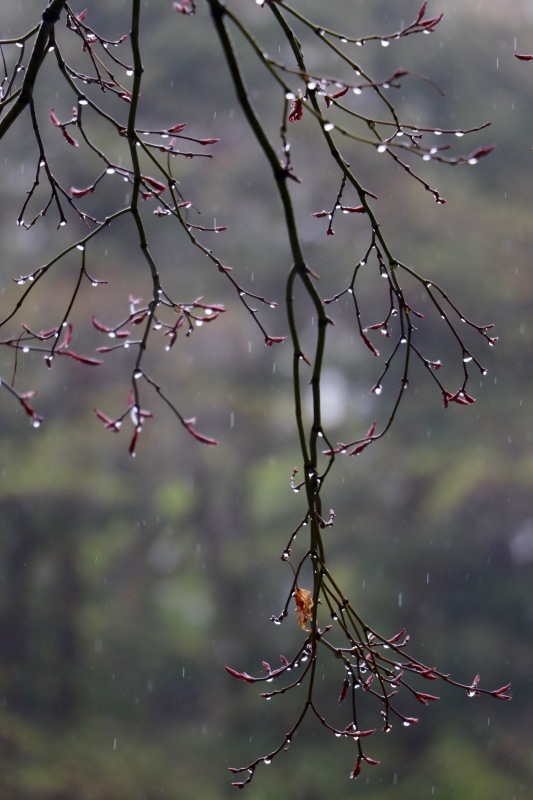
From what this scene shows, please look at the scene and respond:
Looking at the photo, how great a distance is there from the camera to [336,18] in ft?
22.8

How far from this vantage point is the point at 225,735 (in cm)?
488

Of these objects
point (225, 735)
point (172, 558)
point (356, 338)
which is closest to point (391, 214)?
point (356, 338)

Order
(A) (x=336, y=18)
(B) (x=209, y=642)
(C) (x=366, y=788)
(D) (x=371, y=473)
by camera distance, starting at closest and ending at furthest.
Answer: (C) (x=366, y=788)
(B) (x=209, y=642)
(D) (x=371, y=473)
(A) (x=336, y=18)

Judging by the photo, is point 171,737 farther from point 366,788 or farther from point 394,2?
point 394,2

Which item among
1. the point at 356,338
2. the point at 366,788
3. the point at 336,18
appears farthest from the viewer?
the point at 336,18

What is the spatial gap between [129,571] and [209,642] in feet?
2.10

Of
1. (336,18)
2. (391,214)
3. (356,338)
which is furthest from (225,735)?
(336,18)

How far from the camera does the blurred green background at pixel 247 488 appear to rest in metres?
4.84

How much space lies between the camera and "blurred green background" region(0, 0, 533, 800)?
4844mm

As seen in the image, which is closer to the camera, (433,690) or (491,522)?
(433,690)

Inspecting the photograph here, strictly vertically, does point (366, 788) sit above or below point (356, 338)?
below

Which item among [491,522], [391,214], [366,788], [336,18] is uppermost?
[336,18]

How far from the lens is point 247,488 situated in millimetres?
5590

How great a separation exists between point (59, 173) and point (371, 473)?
3.16 meters
